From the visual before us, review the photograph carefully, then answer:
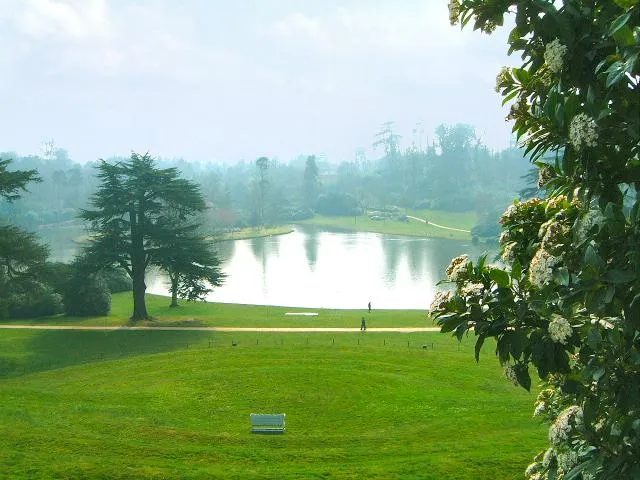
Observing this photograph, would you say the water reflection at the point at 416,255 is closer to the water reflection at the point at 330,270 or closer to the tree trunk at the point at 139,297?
the water reflection at the point at 330,270

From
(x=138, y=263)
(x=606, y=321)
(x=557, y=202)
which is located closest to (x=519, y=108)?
(x=557, y=202)

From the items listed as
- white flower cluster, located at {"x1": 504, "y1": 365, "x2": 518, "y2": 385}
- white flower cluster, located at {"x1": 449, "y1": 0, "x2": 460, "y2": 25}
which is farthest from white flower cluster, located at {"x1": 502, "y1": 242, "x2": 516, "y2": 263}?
white flower cluster, located at {"x1": 449, "y1": 0, "x2": 460, "y2": 25}

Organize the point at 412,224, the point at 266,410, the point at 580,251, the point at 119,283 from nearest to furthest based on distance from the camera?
the point at 580,251 < the point at 266,410 < the point at 119,283 < the point at 412,224

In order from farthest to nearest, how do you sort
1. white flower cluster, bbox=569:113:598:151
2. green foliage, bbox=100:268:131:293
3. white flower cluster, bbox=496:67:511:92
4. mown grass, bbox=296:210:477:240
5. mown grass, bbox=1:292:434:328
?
mown grass, bbox=296:210:477:240
green foliage, bbox=100:268:131:293
mown grass, bbox=1:292:434:328
white flower cluster, bbox=496:67:511:92
white flower cluster, bbox=569:113:598:151

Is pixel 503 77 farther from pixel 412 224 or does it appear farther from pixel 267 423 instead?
pixel 412 224

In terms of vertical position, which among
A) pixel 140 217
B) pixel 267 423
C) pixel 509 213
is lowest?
pixel 267 423

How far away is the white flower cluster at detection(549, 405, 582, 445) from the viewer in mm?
4848

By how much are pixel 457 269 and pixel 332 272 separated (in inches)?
2926

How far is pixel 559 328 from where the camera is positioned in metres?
4.52

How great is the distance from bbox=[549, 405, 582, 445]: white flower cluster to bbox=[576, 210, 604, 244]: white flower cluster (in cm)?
127

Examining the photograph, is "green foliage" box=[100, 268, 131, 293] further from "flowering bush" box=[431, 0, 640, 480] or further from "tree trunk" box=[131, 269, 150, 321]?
"flowering bush" box=[431, 0, 640, 480]

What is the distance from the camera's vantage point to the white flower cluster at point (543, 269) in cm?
460

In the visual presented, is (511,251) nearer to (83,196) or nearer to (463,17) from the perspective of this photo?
(463,17)

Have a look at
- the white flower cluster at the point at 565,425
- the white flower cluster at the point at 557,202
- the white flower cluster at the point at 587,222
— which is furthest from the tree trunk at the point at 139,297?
the white flower cluster at the point at 587,222
